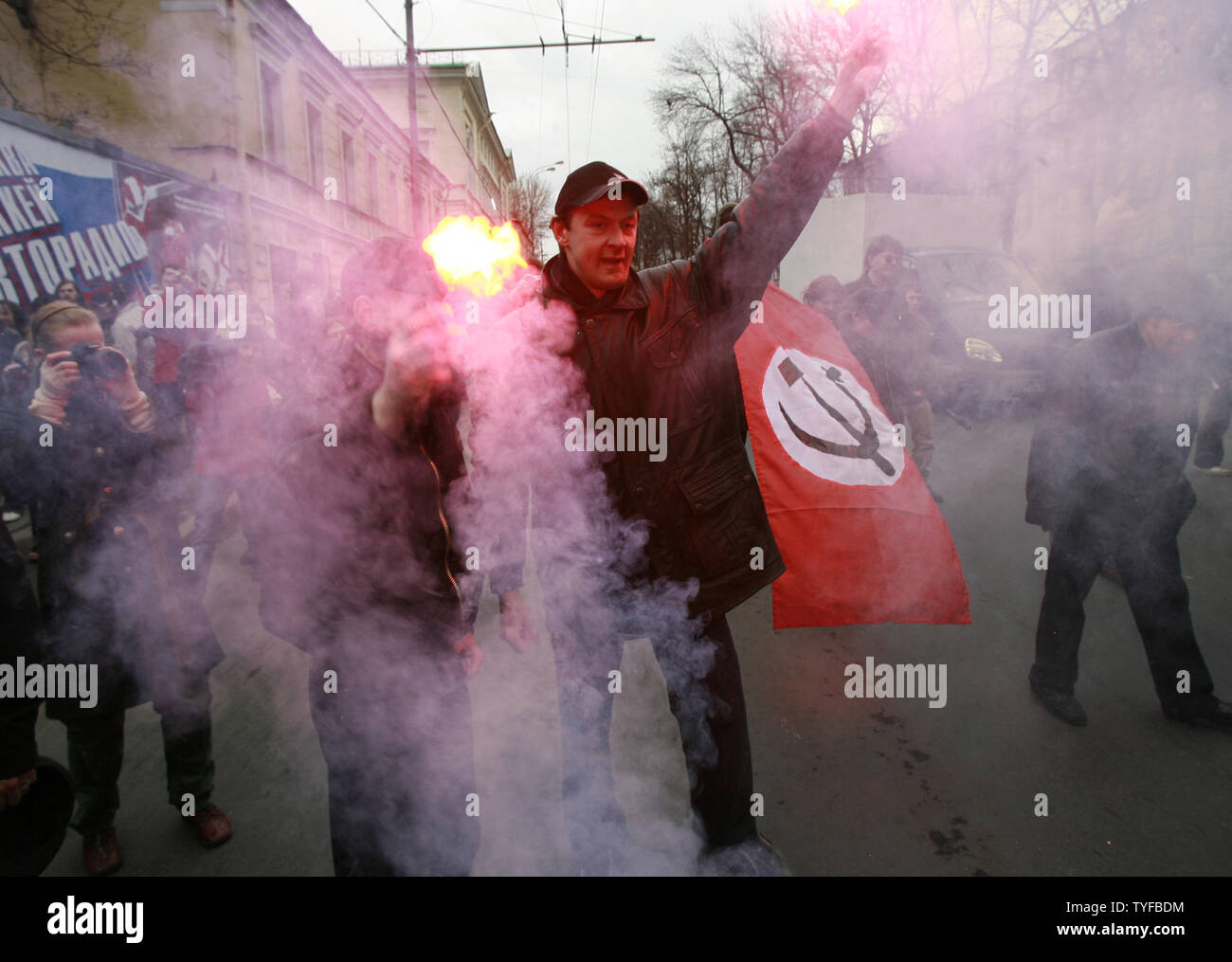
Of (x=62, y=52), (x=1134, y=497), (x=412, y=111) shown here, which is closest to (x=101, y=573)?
(x=1134, y=497)

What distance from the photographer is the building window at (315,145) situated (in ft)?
13.1

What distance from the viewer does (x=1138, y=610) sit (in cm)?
282

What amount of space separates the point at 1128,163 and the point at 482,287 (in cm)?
258

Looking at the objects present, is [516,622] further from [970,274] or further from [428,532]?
[970,274]

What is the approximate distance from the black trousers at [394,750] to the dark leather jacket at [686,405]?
2.07 ft

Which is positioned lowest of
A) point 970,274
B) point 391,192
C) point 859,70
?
point 859,70

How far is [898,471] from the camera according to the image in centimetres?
260

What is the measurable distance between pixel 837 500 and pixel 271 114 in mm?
3306

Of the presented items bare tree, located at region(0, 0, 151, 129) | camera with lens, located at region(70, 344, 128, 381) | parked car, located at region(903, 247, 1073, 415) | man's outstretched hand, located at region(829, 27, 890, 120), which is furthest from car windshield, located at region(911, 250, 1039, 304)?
bare tree, located at region(0, 0, 151, 129)

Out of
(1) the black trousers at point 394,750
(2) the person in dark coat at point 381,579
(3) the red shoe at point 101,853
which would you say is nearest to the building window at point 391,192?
(2) the person in dark coat at point 381,579

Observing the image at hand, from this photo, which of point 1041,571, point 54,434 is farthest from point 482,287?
point 1041,571

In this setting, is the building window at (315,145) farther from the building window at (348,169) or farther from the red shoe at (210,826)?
the red shoe at (210,826)

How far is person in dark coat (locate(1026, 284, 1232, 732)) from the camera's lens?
2.71 meters

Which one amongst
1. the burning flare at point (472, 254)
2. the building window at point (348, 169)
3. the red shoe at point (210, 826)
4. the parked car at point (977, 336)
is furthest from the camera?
the building window at point (348, 169)
